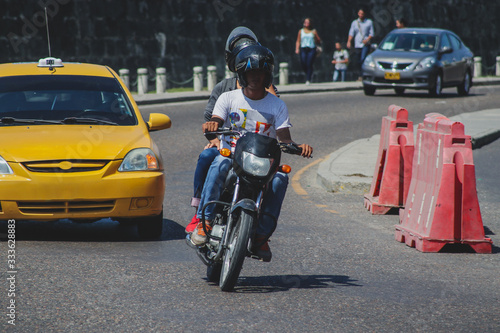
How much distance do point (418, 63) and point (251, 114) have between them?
18686 mm

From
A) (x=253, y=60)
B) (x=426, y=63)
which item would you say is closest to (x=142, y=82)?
(x=426, y=63)

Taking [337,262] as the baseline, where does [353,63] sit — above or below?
below

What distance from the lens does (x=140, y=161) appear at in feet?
25.0

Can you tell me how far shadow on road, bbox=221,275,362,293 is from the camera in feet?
19.5

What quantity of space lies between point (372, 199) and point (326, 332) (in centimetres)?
476

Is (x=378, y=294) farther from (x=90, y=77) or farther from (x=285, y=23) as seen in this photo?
(x=285, y=23)

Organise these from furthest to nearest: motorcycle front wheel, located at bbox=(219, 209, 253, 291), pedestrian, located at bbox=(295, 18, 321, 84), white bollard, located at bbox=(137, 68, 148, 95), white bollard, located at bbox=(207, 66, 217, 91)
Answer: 1. pedestrian, located at bbox=(295, 18, 321, 84)
2. white bollard, located at bbox=(207, 66, 217, 91)
3. white bollard, located at bbox=(137, 68, 148, 95)
4. motorcycle front wheel, located at bbox=(219, 209, 253, 291)

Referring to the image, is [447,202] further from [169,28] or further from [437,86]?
[169,28]

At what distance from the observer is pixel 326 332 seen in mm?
4906

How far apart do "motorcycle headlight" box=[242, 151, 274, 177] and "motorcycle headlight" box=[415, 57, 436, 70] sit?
19.2 meters

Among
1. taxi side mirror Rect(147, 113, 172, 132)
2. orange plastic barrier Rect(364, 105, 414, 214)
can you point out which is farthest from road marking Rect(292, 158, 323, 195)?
taxi side mirror Rect(147, 113, 172, 132)

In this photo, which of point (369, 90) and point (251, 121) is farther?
point (369, 90)

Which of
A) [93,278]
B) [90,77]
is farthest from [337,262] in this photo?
[90,77]

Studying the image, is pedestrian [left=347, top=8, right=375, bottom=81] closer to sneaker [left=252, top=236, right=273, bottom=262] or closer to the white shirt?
the white shirt
